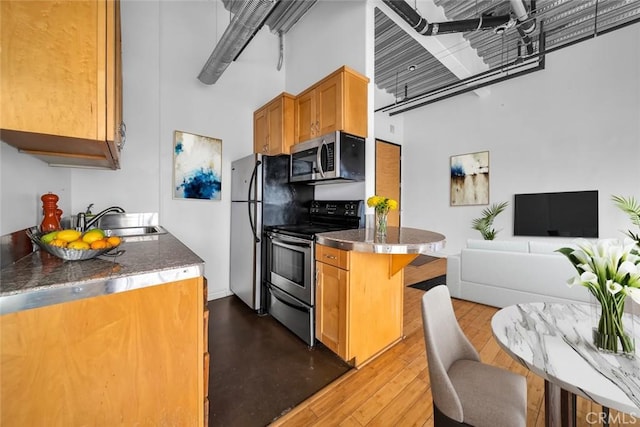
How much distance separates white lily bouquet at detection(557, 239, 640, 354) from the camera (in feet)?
2.58

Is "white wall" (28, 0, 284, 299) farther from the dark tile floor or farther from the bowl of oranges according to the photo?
the bowl of oranges

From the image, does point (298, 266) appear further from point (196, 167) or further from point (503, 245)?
point (503, 245)

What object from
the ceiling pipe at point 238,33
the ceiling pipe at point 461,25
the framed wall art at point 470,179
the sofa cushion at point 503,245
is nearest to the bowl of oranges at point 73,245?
the ceiling pipe at point 238,33

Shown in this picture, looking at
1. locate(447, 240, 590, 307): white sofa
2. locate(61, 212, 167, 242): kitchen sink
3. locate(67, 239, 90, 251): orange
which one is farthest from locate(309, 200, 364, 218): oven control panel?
locate(67, 239, 90, 251): orange

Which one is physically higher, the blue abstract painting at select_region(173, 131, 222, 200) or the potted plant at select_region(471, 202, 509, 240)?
the blue abstract painting at select_region(173, 131, 222, 200)

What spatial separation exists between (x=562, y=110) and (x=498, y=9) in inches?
92.1

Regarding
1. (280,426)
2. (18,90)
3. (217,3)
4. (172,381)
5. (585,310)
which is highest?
(217,3)

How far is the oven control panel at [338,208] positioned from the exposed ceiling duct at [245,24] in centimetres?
181

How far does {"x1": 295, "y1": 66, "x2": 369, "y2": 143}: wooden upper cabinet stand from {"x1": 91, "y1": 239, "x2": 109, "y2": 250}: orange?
1.91 metres

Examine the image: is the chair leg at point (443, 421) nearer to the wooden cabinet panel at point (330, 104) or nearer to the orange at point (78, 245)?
the orange at point (78, 245)

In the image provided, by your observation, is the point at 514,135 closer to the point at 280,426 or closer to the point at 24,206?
the point at 280,426

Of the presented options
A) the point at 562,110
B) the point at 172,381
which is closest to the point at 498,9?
the point at 562,110

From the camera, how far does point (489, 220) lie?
16.2 feet

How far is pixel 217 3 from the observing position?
10.3ft
